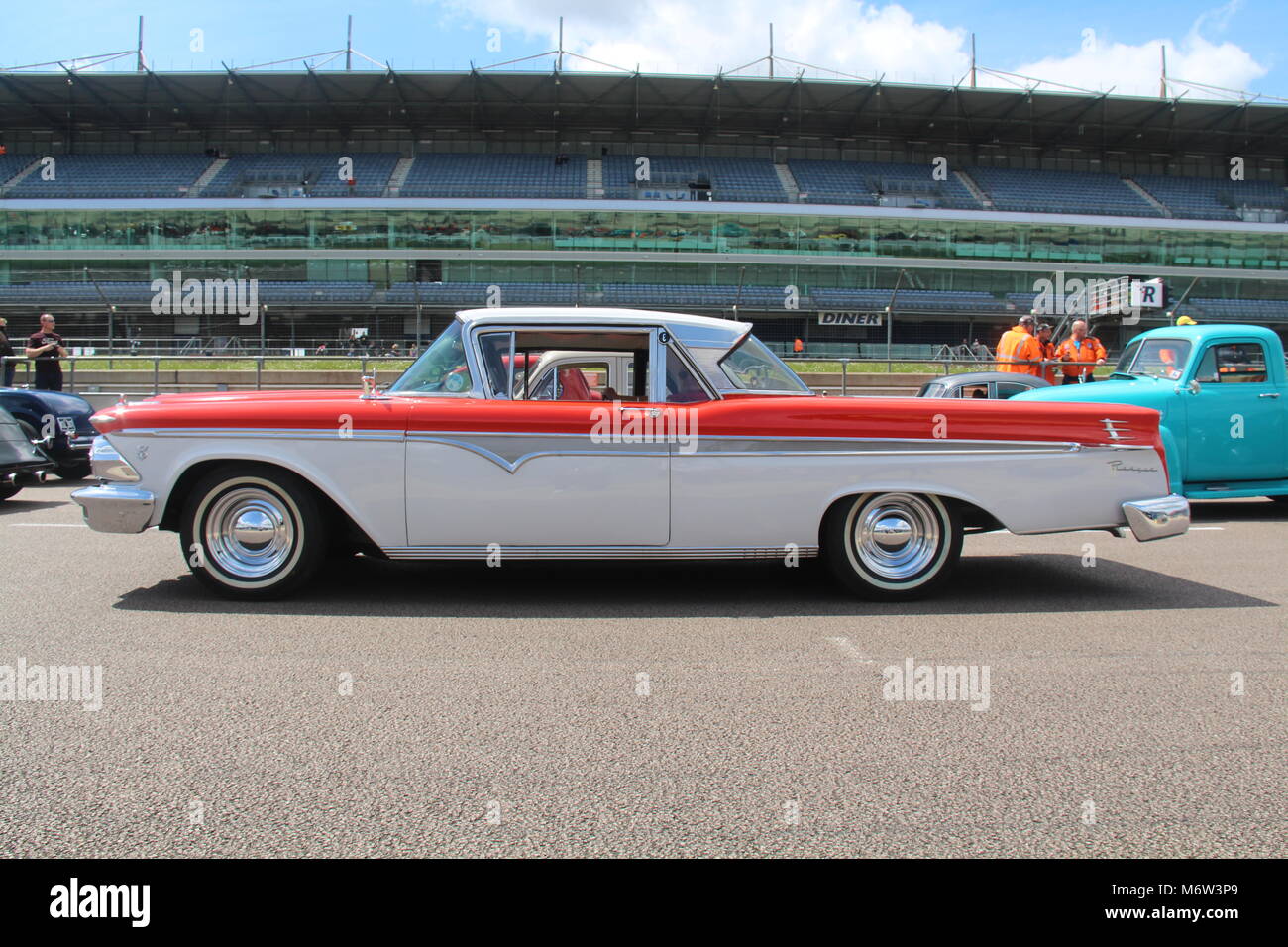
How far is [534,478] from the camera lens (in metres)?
5.08

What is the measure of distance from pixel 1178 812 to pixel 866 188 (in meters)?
47.2

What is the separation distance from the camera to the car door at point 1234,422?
28.7 feet

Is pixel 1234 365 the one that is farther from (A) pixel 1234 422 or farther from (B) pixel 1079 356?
(B) pixel 1079 356

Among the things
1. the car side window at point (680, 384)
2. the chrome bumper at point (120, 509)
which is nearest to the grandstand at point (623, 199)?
the car side window at point (680, 384)

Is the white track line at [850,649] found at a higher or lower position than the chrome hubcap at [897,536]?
lower

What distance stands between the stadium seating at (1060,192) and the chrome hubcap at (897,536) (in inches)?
1762

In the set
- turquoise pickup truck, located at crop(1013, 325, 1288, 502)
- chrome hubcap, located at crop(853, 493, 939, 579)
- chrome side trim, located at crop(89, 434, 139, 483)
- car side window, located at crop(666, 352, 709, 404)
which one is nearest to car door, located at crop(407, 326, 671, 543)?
car side window, located at crop(666, 352, 709, 404)

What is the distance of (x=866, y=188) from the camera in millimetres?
46594

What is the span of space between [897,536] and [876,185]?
44785 millimetres

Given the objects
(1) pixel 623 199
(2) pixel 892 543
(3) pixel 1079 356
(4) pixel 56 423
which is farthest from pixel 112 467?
(1) pixel 623 199

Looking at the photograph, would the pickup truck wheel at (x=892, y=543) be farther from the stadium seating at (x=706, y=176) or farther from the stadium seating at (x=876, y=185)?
the stadium seating at (x=876, y=185)

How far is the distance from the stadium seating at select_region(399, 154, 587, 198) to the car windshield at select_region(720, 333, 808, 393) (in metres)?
39.8

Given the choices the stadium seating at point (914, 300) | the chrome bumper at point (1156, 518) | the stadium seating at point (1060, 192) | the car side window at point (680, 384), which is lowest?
the chrome bumper at point (1156, 518)

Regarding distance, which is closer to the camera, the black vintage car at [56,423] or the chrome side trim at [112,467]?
the chrome side trim at [112,467]
